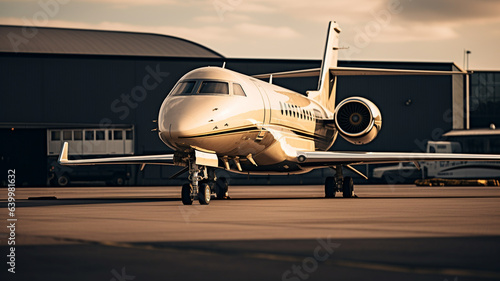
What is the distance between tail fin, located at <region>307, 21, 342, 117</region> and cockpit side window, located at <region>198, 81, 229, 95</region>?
31.7 feet

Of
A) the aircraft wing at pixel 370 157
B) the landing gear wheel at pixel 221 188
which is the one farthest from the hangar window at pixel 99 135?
the aircraft wing at pixel 370 157

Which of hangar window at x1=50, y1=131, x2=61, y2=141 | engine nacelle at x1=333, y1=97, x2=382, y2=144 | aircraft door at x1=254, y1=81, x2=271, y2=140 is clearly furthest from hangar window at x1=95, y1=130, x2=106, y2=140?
aircraft door at x1=254, y1=81, x2=271, y2=140

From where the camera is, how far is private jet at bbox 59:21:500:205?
60.9 ft

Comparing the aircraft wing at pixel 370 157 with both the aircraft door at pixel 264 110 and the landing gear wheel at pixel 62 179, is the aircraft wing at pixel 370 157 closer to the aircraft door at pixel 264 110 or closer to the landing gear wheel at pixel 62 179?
the aircraft door at pixel 264 110

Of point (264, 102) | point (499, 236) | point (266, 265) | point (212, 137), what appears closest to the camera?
point (266, 265)

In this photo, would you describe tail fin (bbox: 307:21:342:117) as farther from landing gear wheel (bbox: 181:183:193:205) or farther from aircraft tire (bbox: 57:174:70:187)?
aircraft tire (bbox: 57:174:70:187)

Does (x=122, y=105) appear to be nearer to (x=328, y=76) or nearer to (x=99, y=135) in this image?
(x=99, y=135)

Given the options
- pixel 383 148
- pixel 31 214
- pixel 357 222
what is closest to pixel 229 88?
pixel 31 214

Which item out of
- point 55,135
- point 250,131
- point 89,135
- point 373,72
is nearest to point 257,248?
point 250,131

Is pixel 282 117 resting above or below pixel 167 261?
above

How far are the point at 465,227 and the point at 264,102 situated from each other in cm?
1167

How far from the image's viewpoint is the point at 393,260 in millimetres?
7199

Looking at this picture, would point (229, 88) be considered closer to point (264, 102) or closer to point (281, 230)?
point (264, 102)

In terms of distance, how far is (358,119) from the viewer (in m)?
26.3
